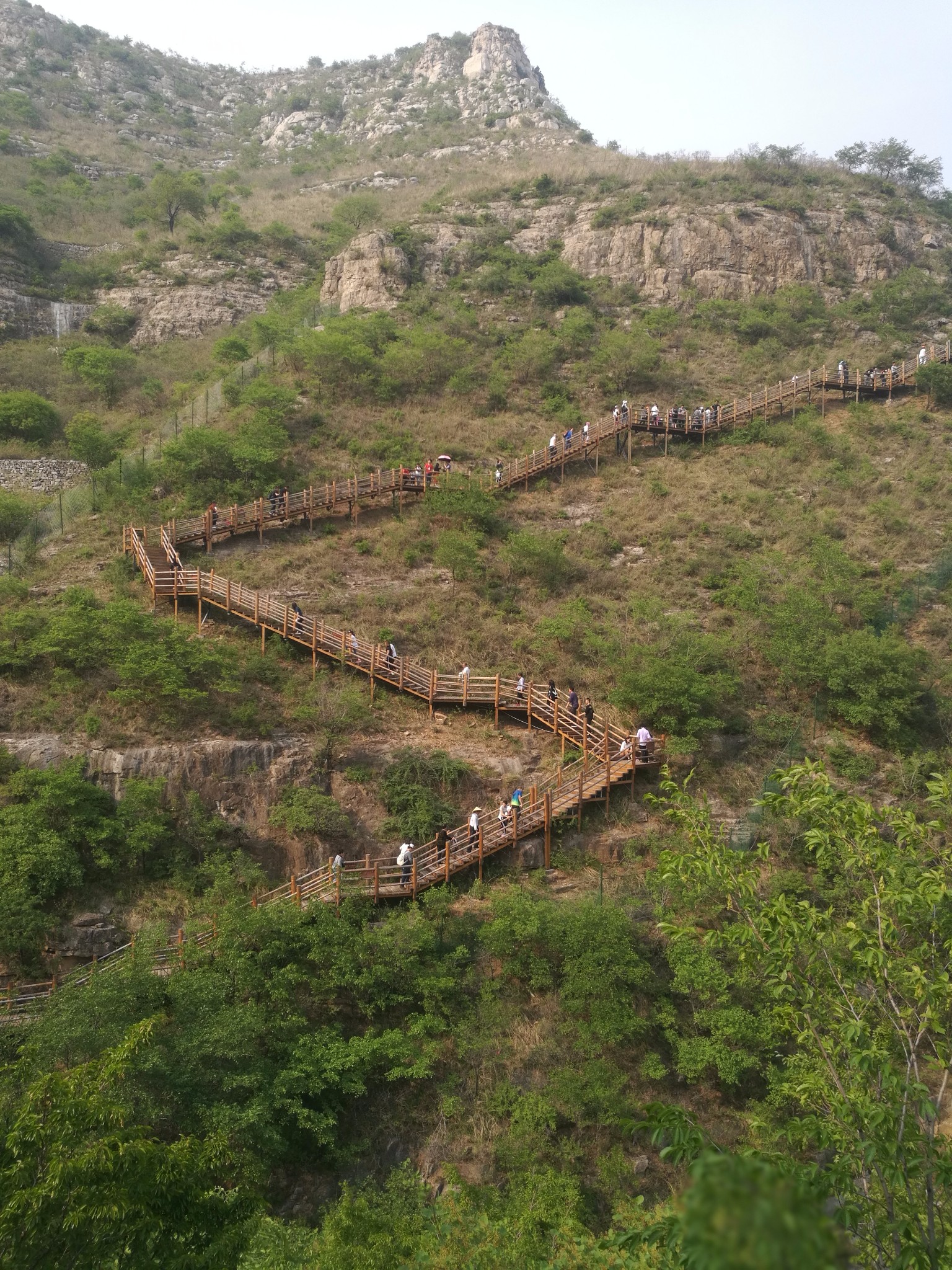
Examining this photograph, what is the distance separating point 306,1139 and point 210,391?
30.5m

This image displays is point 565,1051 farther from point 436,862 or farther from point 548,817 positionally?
point 548,817

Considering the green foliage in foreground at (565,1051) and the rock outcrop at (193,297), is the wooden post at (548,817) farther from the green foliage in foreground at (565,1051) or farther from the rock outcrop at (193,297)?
the rock outcrop at (193,297)

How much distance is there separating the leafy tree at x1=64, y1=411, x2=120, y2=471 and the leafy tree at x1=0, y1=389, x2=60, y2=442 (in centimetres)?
216

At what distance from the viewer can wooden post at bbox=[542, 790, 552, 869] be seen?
60.3 feet

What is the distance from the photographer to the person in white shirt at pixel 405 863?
17.0 m

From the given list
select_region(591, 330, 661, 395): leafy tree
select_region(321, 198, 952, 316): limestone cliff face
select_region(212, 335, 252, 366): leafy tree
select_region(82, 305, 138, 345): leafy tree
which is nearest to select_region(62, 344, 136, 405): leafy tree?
select_region(212, 335, 252, 366): leafy tree

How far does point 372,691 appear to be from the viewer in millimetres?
21500

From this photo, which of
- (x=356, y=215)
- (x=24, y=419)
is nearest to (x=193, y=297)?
(x=356, y=215)

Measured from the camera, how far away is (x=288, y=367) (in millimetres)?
38031

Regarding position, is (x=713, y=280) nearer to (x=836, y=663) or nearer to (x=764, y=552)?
(x=764, y=552)

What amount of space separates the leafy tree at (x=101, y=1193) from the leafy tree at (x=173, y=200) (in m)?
59.7

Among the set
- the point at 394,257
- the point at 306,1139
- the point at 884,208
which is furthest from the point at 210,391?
the point at 884,208

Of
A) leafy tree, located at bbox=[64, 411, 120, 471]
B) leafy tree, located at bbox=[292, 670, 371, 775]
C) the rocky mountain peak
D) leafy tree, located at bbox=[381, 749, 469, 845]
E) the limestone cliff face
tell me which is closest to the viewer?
leafy tree, located at bbox=[381, 749, 469, 845]

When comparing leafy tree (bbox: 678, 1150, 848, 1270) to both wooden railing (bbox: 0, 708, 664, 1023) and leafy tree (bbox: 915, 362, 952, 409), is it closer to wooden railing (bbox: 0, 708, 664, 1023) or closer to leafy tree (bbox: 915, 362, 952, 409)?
wooden railing (bbox: 0, 708, 664, 1023)
